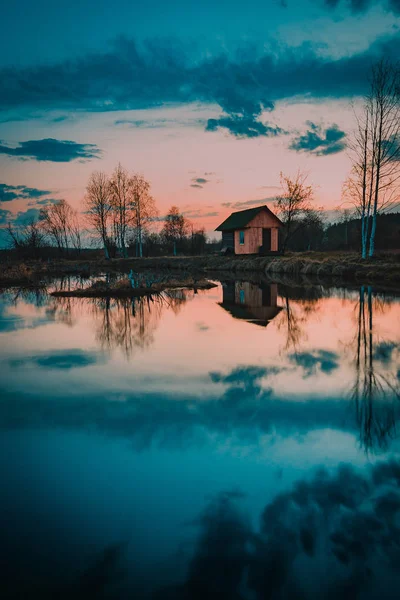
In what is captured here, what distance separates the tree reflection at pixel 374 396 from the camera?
4.90 metres

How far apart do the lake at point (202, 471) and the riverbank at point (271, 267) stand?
18.6m

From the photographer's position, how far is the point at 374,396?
20.2ft

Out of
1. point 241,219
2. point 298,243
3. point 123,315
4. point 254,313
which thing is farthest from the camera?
point 298,243

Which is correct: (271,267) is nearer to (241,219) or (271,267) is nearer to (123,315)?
(241,219)

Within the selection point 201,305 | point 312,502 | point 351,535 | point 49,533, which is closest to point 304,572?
point 351,535

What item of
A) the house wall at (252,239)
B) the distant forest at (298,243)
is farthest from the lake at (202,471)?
the distant forest at (298,243)

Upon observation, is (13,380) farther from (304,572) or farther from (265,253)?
(265,253)

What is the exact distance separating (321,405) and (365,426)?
2.81 feet

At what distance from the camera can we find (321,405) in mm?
5910

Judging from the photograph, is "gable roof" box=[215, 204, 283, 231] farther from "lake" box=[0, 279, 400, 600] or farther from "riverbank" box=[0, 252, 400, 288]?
"lake" box=[0, 279, 400, 600]

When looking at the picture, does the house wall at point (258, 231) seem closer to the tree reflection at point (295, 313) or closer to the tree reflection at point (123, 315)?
the tree reflection at point (295, 313)

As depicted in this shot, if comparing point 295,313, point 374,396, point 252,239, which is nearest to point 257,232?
point 252,239

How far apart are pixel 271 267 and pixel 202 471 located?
33.9m

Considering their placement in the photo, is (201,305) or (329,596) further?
(201,305)
